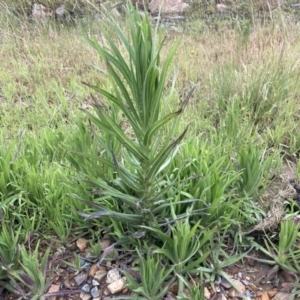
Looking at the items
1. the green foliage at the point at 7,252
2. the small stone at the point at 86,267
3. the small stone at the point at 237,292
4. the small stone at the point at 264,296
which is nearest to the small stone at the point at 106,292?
the small stone at the point at 86,267

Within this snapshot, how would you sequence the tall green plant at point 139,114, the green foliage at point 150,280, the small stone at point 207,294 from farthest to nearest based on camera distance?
1. the small stone at point 207,294
2. the green foliage at point 150,280
3. the tall green plant at point 139,114

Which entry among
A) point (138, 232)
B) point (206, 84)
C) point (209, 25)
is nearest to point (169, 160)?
point (138, 232)

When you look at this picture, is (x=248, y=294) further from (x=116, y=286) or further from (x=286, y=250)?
(x=116, y=286)

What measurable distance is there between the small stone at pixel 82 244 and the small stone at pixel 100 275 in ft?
0.48

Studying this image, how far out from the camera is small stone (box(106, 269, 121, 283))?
1.59 metres

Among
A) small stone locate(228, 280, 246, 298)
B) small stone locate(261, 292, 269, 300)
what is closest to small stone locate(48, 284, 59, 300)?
small stone locate(228, 280, 246, 298)

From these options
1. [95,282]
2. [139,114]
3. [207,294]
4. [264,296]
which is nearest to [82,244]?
[95,282]

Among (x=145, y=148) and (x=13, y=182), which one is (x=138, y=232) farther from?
(x=13, y=182)

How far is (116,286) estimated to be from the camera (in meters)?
1.56

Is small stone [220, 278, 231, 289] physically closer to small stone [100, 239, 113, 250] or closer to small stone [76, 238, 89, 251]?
small stone [100, 239, 113, 250]

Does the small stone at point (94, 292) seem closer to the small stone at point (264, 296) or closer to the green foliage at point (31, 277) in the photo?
the green foliage at point (31, 277)

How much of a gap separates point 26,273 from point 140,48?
3.34 ft

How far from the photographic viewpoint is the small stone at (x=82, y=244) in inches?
67.2

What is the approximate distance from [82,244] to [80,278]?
16 cm
